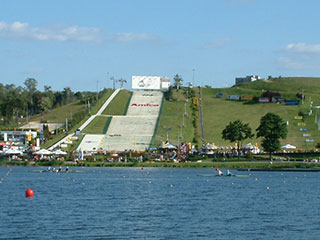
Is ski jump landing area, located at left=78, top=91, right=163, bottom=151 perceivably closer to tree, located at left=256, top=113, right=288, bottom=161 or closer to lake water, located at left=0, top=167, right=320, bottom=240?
tree, located at left=256, top=113, right=288, bottom=161

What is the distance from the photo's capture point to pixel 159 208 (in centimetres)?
6762

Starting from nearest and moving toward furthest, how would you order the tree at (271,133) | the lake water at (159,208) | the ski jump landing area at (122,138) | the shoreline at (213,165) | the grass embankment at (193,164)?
the lake water at (159,208), the shoreline at (213,165), the grass embankment at (193,164), the tree at (271,133), the ski jump landing area at (122,138)

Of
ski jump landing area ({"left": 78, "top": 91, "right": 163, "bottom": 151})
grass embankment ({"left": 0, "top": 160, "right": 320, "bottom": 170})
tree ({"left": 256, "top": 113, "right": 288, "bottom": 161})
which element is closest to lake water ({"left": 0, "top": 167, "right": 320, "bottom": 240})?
grass embankment ({"left": 0, "top": 160, "right": 320, "bottom": 170})

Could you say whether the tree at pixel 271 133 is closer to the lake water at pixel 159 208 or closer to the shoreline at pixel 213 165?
the shoreline at pixel 213 165

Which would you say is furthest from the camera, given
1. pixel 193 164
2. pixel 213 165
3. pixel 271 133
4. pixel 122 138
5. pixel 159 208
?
pixel 122 138

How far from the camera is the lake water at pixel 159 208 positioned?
53219 millimetres

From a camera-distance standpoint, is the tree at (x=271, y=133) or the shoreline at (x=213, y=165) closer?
the shoreline at (x=213, y=165)

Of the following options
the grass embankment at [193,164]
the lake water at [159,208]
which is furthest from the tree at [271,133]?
the lake water at [159,208]

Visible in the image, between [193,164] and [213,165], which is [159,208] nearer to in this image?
[213,165]

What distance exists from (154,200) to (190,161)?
238 ft

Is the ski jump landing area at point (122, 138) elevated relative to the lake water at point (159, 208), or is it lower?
elevated

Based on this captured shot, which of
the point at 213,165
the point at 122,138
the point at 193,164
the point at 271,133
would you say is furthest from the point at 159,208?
the point at 122,138

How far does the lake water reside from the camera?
53.2 meters

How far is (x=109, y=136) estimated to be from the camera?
609 feet
